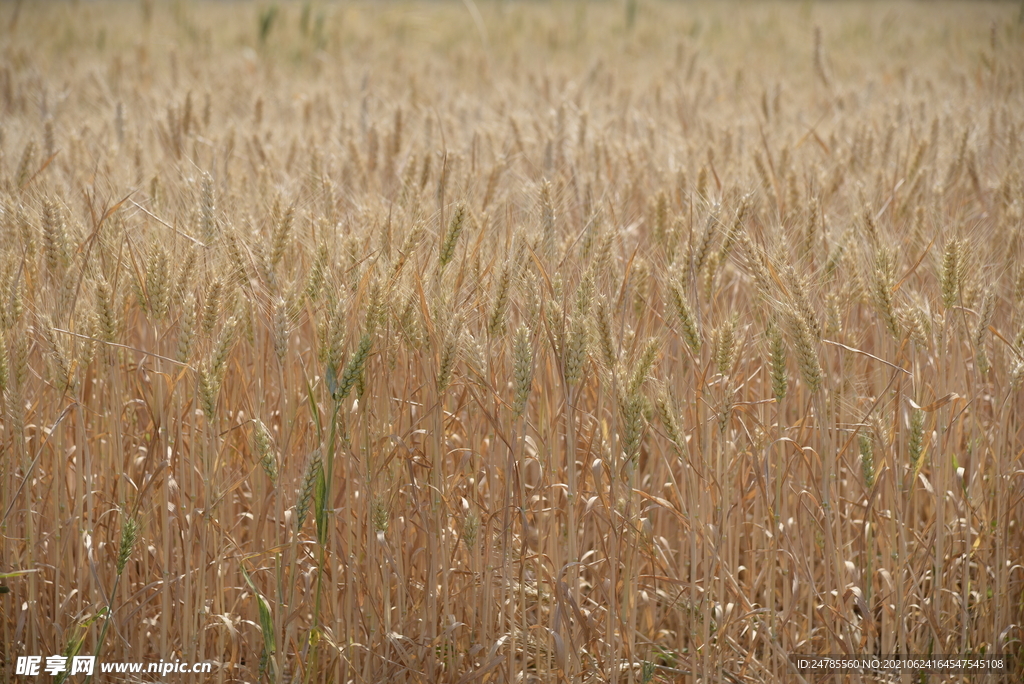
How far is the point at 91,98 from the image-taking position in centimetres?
435

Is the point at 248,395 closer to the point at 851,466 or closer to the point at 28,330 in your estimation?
the point at 28,330

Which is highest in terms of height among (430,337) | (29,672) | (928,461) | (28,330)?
(430,337)

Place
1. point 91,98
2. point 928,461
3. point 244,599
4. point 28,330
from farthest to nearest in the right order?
point 91,98
point 928,461
point 244,599
point 28,330

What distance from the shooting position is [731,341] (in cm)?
140

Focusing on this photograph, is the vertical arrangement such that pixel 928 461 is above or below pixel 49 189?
below

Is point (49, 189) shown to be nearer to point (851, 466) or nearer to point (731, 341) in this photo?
point (731, 341)

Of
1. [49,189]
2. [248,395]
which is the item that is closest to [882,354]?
[248,395]

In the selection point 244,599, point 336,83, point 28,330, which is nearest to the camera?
point 28,330

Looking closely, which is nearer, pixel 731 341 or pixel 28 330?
pixel 731 341

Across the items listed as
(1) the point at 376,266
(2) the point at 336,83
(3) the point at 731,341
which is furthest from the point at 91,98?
(3) the point at 731,341

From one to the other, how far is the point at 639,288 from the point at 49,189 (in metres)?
1.39

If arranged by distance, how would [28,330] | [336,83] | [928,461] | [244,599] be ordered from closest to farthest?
[28,330], [244,599], [928,461], [336,83]

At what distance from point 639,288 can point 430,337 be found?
1.77ft

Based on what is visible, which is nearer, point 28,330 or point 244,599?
point 28,330
